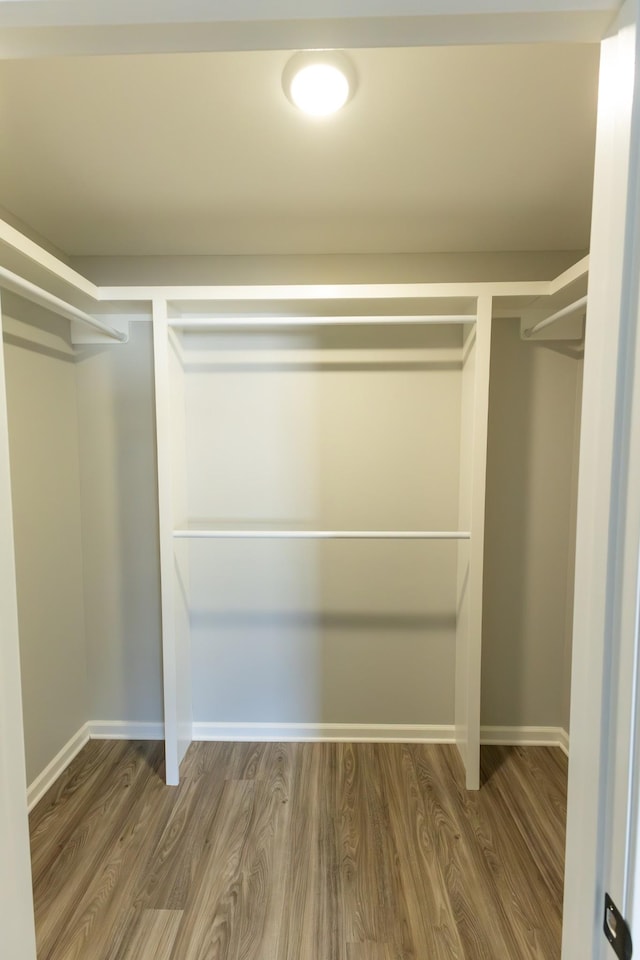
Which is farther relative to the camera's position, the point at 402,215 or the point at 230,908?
the point at 402,215

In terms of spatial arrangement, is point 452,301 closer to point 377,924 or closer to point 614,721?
point 614,721

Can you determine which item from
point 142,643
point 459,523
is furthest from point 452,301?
point 142,643

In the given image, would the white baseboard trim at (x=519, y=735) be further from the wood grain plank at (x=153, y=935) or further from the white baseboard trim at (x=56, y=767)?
the white baseboard trim at (x=56, y=767)

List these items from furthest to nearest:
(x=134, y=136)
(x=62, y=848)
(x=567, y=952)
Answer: (x=62, y=848), (x=134, y=136), (x=567, y=952)

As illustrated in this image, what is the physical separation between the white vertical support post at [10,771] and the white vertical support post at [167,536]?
116 centimetres

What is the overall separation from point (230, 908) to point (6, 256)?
2.24 metres

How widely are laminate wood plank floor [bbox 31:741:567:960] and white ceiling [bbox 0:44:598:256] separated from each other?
249 centimetres

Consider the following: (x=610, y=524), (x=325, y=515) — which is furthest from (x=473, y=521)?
(x=610, y=524)

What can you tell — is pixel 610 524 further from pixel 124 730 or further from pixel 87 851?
pixel 124 730

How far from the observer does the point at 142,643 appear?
7.85 ft

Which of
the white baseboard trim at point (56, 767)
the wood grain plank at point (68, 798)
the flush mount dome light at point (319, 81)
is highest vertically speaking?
the flush mount dome light at point (319, 81)

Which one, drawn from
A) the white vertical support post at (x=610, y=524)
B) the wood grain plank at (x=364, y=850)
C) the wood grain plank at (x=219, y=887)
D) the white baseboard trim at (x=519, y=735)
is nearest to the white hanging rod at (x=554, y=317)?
the white vertical support post at (x=610, y=524)

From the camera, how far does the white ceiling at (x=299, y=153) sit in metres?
1.19

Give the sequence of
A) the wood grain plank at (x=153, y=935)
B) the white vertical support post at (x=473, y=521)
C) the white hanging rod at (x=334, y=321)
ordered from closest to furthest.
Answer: the wood grain plank at (x=153, y=935) → the white hanging rod at (x=334, y=321) → the white vertical support post at (x=473, y=521)
